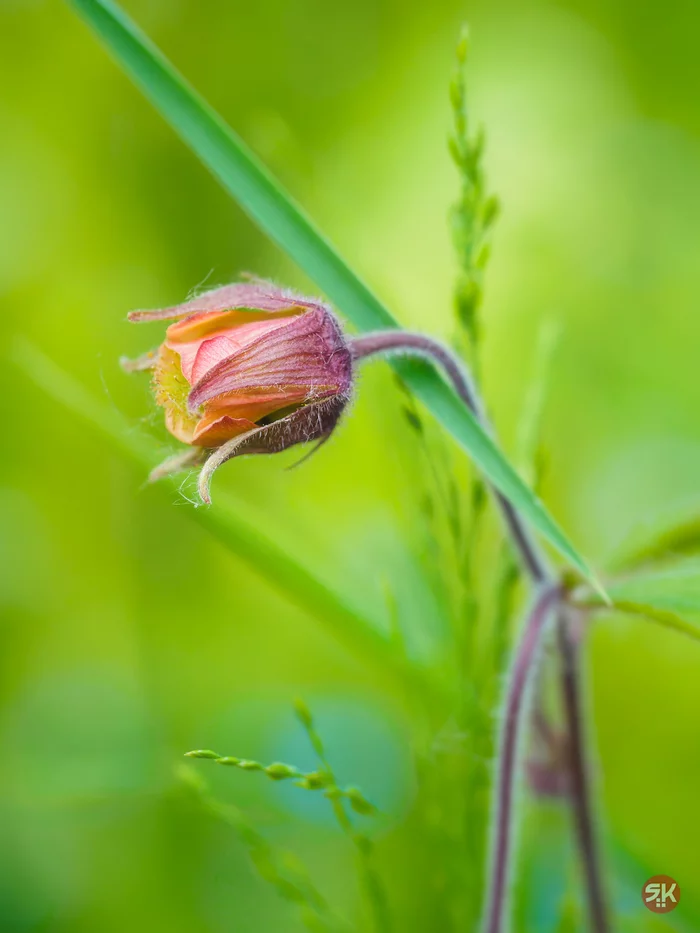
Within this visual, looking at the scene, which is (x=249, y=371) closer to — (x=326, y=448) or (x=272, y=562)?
(x=272, y=562)

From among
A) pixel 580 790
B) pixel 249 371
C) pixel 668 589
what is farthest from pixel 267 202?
pixel 580 790

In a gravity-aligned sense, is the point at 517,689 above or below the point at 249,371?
below

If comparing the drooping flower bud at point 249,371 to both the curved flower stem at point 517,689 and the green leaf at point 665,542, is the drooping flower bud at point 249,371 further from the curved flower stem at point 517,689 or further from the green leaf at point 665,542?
the green leaf at point 665,542

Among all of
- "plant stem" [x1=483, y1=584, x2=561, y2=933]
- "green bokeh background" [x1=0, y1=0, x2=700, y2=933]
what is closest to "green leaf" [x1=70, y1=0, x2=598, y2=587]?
"plant stem" [x1=483, y1=584, x2=561, y2=933]

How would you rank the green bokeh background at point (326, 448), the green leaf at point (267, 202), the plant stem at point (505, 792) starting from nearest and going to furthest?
1. the green leaf at point (267, 202)
2. the plant stem at point (505, 792)
3. the green bokeh background at point (326, 448)

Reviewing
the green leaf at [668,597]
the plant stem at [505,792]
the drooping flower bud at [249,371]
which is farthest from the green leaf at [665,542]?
the drooping flower bud at [249,371]

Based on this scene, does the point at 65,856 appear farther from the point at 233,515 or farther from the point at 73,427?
the point at 233,515
